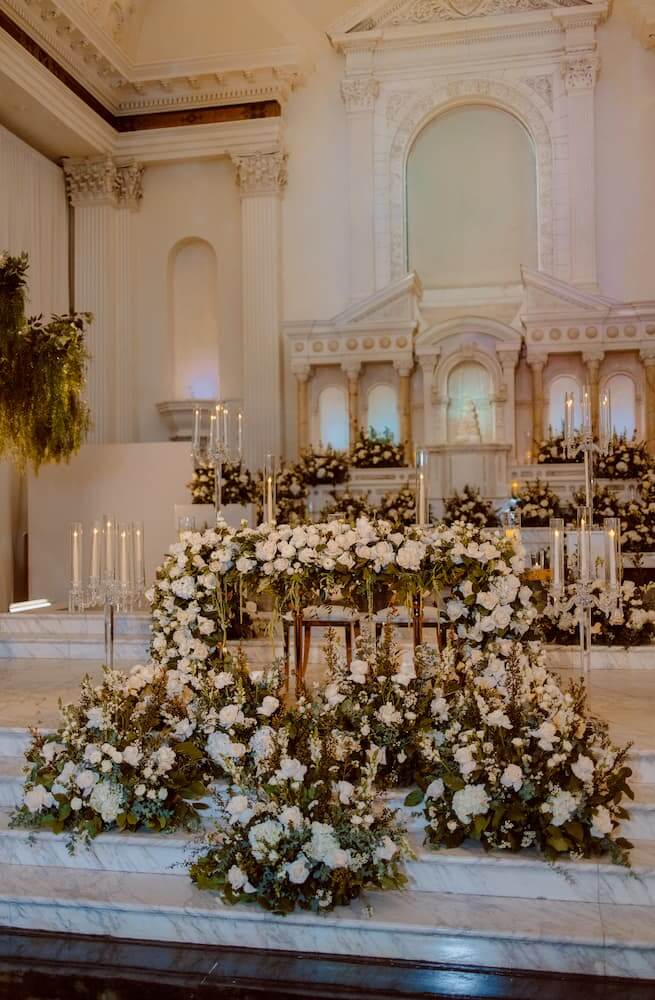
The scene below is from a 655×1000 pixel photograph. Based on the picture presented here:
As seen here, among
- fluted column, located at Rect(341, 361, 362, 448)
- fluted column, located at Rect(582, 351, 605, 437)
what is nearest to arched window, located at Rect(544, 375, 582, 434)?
fluted column, located at Rect(582, 351, 605, 437)

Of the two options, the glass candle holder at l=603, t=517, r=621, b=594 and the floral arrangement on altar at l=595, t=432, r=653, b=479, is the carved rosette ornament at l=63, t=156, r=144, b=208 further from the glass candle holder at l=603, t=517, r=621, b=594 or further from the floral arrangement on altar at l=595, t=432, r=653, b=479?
the glass candle holder at l=603, t=517, r=621, b=594

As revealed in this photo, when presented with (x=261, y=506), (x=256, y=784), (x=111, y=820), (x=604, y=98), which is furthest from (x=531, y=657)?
(x=604, y=98)

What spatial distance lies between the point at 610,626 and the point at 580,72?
29.6ft

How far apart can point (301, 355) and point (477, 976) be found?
9832 mm

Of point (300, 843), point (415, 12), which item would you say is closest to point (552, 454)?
point (415, 12)

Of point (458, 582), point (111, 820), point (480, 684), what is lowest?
point (111, 820)

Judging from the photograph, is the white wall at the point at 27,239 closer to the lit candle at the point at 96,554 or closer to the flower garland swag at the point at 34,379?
the flower garland swag at the point at 34,379

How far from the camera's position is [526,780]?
3.87 m

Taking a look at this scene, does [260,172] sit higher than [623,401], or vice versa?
[260,172]

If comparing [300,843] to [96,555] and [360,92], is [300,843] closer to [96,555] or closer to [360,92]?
[96,555]

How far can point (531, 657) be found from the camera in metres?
4.84

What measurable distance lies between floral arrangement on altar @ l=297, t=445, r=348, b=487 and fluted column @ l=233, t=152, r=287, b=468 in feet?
5.93

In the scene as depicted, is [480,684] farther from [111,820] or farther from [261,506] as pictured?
[261,506]

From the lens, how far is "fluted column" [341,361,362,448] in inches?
482
